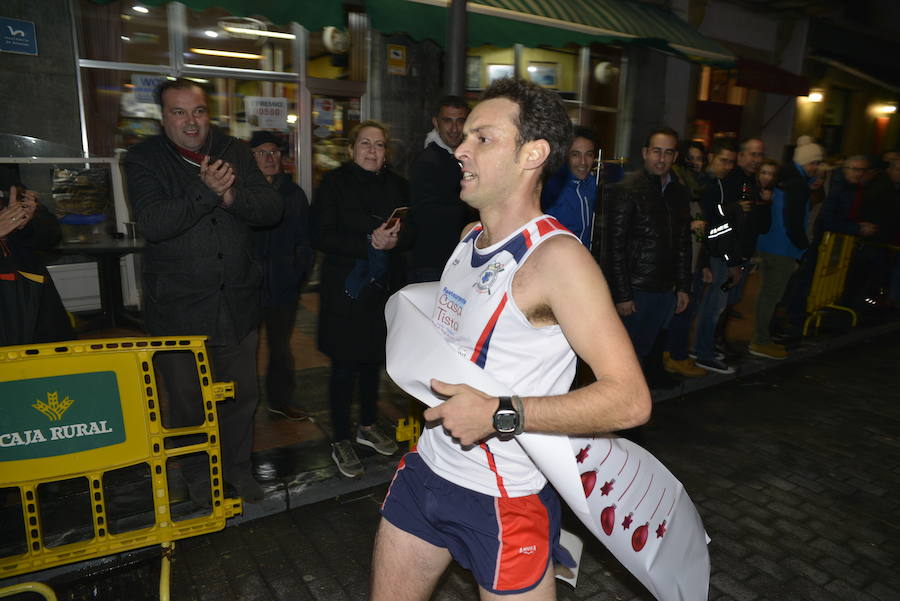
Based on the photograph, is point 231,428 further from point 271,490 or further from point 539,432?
point 539,432

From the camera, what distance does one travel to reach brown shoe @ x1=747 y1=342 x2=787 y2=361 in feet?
24.6

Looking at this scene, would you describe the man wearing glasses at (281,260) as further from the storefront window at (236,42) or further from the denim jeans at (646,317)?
the storefront window at (236,42)

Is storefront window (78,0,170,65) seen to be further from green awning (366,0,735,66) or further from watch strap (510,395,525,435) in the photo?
watch strap (510,395,525,435)

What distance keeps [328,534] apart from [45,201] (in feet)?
19.4

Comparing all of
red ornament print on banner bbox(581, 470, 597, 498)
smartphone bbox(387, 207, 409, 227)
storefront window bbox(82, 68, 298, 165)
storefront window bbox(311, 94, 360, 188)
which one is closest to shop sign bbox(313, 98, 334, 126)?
storefront window bbox(311, 94, 360, 188)

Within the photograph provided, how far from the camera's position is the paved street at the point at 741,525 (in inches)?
136

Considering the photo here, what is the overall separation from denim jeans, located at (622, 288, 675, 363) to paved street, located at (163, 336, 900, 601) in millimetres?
769

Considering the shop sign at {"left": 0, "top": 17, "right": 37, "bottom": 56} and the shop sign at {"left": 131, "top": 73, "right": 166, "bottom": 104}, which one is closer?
the shop sign at {"left": 0, "top": 17, "right": 37, "bottom": 56}

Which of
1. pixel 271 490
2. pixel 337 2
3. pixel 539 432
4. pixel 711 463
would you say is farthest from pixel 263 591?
pixel 337 2

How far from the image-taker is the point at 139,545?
10.8ft

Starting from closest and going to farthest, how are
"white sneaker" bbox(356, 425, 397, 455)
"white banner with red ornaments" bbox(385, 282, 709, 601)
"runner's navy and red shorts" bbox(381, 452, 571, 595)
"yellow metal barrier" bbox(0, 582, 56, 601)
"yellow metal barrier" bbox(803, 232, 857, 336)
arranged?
1. "white banner with red ornaments" bbox(385, 282, 709, 601)
2. "runner's navy and red shorts" bbox(381, 452, 571, 595)
3. "yellow metal barrier" bbox(0, 582, 56, 601)
4. "white sneaker" bbox(356, 425, 397, 455)
5. "yellow metal barrier" bbox(803, 232, 857, 336)

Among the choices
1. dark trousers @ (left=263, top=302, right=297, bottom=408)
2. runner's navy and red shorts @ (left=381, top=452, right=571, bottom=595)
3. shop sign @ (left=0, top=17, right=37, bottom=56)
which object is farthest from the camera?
shop sign @ (left=0, top=17, right=37, bottom=56)

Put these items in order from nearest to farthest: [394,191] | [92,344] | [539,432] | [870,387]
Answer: [539,432] → [92,344] → [394,191] → [870,387]

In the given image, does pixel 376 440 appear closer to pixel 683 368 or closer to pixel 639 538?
pixel 639 538
